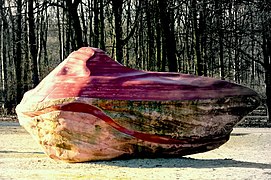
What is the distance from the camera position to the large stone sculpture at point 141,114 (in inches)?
418

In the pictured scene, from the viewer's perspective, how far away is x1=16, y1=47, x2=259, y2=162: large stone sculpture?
10.6 m

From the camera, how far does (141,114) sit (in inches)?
418

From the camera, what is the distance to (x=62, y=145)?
36.3ft

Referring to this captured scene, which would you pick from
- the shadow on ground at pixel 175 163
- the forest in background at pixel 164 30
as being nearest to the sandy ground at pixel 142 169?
the shadow on ground at pixel 175 163

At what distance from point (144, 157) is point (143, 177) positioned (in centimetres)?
194

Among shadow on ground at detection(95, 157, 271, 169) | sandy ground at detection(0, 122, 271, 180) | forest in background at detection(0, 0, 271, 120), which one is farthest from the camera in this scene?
forest in background at detection(0, 0, 271, 120)

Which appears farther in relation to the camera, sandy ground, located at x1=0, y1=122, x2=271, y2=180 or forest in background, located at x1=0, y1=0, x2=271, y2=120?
forest in background, located at x1=0, y1=0, x2=271, y2=120

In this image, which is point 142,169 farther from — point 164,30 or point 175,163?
point 164,30

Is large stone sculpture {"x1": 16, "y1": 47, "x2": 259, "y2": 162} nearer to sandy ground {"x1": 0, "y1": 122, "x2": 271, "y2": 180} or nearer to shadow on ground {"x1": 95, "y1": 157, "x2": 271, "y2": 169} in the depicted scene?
shadow on ground {"x1": 95, "y1": 157, "x2": 271, "y2": 169}

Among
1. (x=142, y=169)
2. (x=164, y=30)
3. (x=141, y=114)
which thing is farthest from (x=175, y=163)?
(x=164, y=30)

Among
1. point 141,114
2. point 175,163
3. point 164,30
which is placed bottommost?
point 175,163

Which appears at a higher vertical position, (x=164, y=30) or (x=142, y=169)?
(x=164, y=30)

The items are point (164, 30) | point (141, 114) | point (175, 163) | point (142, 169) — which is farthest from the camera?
point (164, 30)

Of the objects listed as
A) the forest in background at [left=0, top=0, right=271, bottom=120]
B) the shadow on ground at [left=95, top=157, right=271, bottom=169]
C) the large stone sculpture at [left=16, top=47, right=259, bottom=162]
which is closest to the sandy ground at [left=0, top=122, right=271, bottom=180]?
the shadow on ground at [left=95, top=157, right=271, bottom=169]
